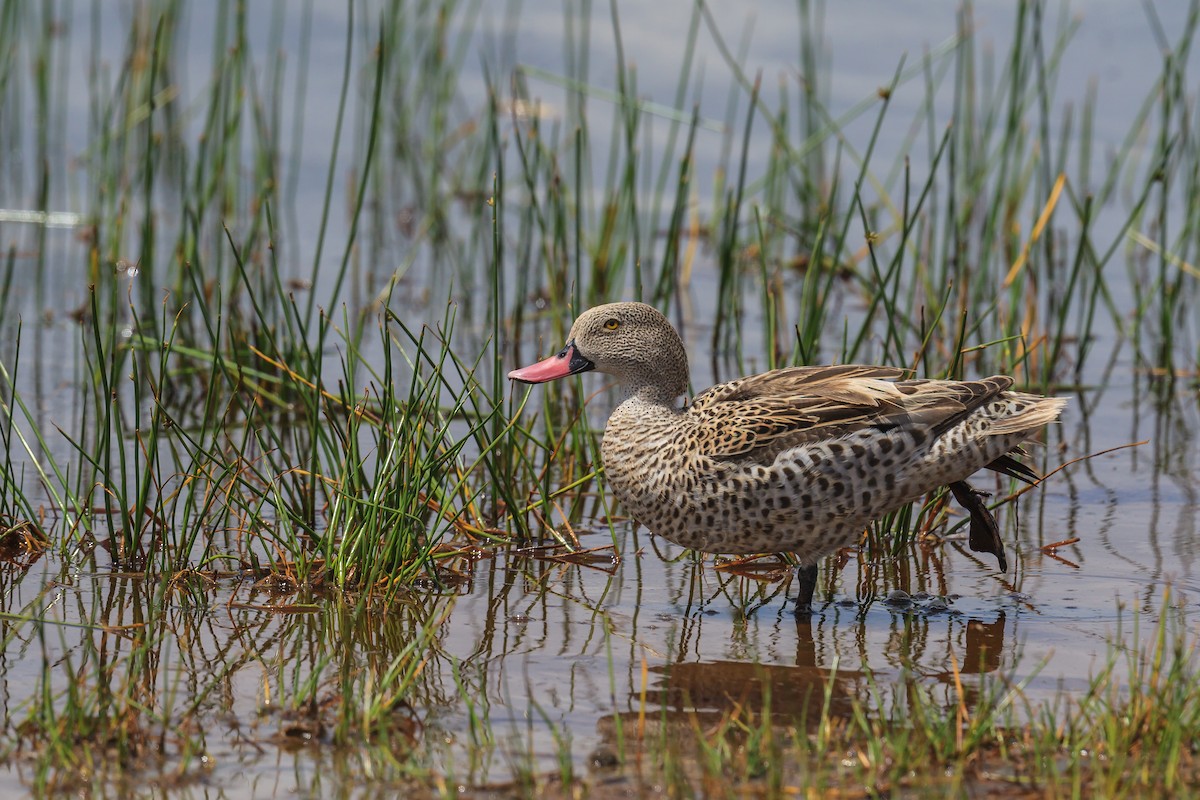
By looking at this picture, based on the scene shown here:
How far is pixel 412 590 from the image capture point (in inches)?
209

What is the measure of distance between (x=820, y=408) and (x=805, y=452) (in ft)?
0.62

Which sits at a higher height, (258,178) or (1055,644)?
(258,178)

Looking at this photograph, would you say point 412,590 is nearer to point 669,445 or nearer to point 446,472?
point 446,472

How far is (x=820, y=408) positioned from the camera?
5258 millimetres

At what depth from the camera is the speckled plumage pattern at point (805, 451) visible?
16.9 ft

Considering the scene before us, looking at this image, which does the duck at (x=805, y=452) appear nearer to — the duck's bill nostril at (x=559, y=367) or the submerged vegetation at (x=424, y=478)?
the duck's bill nostril at (x=559, y=367)

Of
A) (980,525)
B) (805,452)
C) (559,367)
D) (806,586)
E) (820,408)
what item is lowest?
(806,586)

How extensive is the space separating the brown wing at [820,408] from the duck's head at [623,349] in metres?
0.27

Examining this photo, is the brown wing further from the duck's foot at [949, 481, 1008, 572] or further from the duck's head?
the duck's foot at [949, 481, 1008, 572]

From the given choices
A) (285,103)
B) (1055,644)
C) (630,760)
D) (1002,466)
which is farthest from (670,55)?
(630,760)

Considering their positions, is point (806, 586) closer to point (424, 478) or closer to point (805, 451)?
point (805, 451)

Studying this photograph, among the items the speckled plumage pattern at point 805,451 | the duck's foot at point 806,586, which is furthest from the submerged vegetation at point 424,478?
the speckled plumage pattern at point 805,451

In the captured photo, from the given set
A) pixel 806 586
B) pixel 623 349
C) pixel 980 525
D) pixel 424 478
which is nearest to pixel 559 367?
pixel 623 349

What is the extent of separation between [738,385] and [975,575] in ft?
3.89
